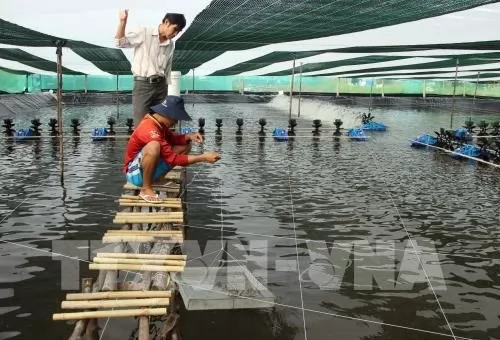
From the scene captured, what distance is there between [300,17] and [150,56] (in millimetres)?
4029

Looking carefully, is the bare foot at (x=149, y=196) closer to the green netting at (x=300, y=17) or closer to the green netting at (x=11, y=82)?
the green netting at (x=300, y=17)

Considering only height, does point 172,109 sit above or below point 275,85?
below

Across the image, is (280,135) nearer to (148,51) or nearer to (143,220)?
(148,51)

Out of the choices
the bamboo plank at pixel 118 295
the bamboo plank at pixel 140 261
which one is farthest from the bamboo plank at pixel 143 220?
the bamboo plank at pixel 118 295

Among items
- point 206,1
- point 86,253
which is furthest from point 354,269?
point 206,1

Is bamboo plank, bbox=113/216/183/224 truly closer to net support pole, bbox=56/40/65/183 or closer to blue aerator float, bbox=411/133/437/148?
net support pole, bbox=56/40/65/183

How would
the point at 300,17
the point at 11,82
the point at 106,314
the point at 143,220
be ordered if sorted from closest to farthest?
the point at 106,314, the point at 143,220, the point at 300,17, the point at 11,82

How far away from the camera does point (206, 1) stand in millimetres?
7559

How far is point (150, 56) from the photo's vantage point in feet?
19.9

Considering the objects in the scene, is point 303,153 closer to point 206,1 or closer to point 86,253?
point 206,1

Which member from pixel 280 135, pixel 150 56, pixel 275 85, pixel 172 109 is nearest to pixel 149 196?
pixel 172 109

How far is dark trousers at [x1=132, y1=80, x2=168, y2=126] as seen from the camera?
246 inches

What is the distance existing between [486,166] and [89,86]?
120 ft

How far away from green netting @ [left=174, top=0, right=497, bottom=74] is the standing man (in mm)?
2099
